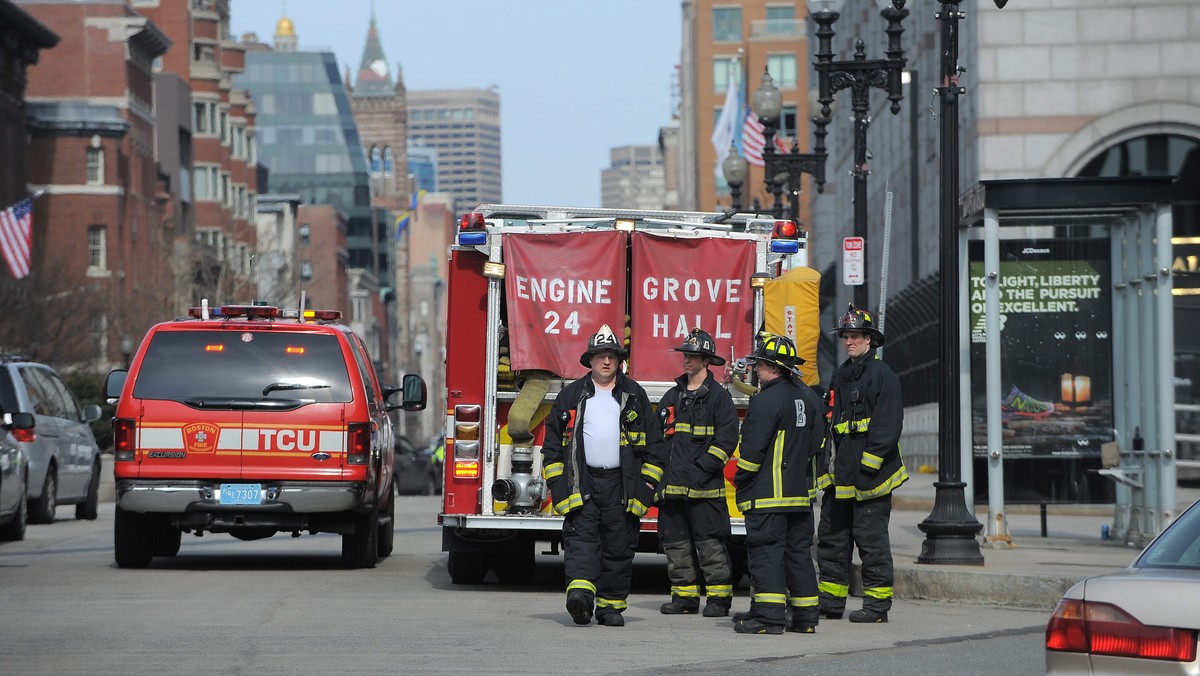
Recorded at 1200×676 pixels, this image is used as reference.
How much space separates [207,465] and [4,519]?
5545 millimetres

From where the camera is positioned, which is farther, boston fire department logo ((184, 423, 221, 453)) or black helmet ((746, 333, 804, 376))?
boston fire department logo ((184, 423, 221, 453))

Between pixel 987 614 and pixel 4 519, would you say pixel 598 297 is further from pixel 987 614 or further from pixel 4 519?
pixel 4 519

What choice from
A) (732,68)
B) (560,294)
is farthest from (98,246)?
(560,294)

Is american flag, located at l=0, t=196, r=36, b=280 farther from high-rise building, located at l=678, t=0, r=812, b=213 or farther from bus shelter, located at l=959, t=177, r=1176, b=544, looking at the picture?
high-rise building, located at l=678, t=0, r=812, b=213

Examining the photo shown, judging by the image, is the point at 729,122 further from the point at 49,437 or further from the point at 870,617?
the point at 870,617

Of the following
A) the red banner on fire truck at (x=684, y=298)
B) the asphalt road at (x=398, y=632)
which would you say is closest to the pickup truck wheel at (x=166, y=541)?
the asphalt road at (x=398, y=632)

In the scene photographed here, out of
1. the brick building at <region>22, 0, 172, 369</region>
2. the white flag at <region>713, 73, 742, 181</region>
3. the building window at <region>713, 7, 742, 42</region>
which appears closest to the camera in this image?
the brick building at <region>22, 0, 172, 369</region>

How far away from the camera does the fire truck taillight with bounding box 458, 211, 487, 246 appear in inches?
600

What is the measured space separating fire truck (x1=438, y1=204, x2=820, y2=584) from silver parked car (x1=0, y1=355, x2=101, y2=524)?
28.4 ft

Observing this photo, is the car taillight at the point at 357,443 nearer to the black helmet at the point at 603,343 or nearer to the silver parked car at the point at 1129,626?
the black helmet at the point at 603,343

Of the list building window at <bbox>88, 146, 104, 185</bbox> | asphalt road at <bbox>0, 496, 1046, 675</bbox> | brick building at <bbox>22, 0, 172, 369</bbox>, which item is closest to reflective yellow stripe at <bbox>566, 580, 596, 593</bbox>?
asphalt road at <bbox>0, 496, 1046, 675</bbox>

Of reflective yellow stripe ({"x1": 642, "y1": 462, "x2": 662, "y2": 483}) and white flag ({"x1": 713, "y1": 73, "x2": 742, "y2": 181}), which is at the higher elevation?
white flag ({"x1": 713, "y1": 73, "x2": 742, "y2": 181})

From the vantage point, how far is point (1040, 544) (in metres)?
19.0

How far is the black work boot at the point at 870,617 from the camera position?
13.3 m
